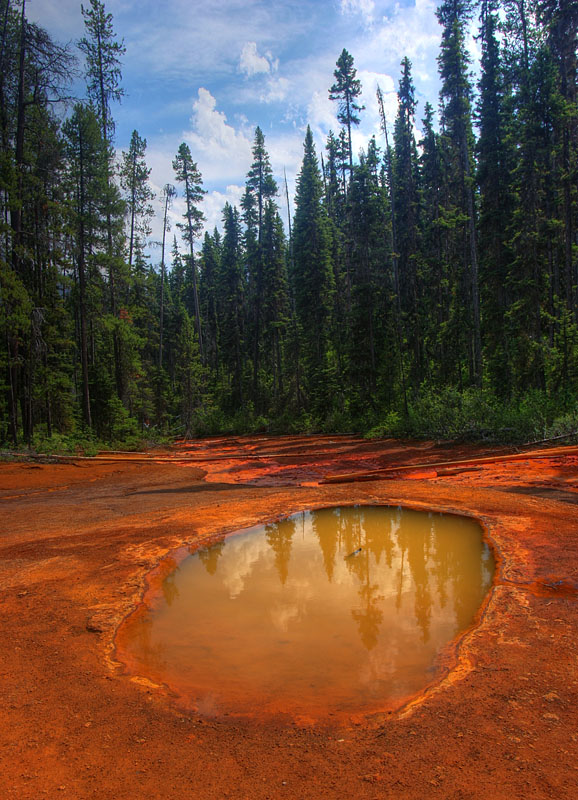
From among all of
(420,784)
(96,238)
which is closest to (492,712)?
(420,784)

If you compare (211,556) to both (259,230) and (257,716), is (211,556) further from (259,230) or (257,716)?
(259,230)

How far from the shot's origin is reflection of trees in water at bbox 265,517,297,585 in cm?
633

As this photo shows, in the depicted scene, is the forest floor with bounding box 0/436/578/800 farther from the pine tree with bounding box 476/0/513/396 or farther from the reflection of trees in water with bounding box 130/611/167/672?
the pine tree with bounding box 476/0/513/396

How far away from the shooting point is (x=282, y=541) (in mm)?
7551

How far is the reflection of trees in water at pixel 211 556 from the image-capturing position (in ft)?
21.1

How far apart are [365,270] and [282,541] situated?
78.5 feet

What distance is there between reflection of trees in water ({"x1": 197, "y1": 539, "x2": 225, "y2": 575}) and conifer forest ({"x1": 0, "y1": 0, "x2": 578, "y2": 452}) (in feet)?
38.0

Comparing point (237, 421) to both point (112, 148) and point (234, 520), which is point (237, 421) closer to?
point (112, 148)

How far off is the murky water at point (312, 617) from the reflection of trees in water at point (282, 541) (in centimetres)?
3

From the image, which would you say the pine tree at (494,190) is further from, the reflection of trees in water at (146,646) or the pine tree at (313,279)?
the reflection of trees in water at (146,646)

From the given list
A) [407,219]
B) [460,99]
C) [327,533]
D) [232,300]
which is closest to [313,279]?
[407,219]

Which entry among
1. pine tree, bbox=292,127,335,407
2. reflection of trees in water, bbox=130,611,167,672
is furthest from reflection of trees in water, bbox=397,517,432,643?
pine tree, bbox=292,127,335,407

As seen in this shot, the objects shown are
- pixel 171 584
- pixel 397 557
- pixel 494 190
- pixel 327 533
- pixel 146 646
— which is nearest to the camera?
pixel 146 646

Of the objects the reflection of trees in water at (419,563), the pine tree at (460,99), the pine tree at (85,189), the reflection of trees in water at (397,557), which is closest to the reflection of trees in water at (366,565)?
the reflection of trees in water at (397,557)
